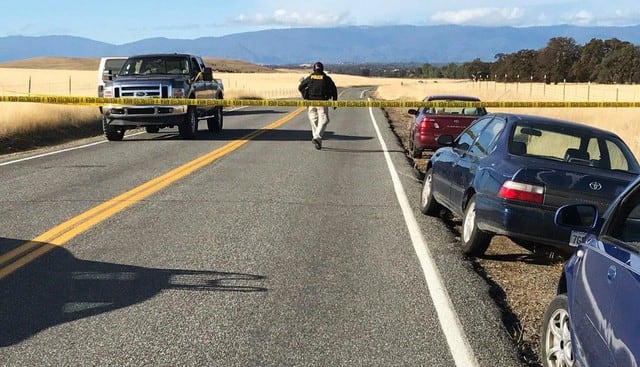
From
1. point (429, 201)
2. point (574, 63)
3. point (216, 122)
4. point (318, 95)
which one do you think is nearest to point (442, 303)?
point (429, 201)

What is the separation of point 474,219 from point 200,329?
3123mm

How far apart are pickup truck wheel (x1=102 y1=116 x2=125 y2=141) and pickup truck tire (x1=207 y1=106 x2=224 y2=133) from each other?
287cm

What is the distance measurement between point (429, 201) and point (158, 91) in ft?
36.0

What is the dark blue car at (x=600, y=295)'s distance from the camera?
9.41 ft

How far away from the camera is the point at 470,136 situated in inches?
334

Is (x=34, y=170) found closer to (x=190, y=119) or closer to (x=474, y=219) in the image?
(x=190, y=119)

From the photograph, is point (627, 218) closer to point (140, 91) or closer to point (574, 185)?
point (574, 185)

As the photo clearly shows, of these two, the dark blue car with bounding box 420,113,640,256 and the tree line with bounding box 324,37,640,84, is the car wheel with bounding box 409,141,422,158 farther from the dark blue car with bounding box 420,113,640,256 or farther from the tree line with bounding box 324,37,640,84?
the tree line with bounding box 324,37,640,84

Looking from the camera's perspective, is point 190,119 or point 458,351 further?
point 190,119

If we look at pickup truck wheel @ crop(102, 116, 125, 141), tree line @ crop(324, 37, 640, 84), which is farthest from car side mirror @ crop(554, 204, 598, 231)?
tree line @ crop(324, 37, 640, 84)

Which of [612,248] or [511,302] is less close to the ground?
[612,248]

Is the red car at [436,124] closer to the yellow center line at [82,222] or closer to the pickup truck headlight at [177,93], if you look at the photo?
the yellow center line at [82,222]

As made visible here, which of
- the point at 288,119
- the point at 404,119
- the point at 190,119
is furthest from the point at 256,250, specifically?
the point at 404,119

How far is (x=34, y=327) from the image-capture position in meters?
4.87
